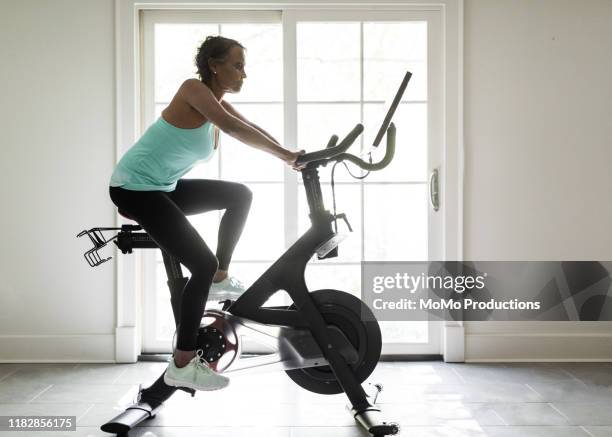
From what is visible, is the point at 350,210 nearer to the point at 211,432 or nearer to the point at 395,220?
the point at 395,220

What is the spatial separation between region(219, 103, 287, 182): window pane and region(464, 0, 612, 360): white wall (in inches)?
39.8

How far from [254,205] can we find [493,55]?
4.90ft

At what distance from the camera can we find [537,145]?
3246 millimetres

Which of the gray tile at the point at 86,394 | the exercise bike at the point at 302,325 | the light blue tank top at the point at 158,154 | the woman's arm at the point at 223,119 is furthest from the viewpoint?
the gray tile at the point at 86,394

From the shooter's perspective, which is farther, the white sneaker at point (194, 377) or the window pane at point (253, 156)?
the window pane at point (253, 156)

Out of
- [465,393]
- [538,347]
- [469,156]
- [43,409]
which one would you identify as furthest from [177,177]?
[538,347]

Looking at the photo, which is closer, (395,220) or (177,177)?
(177,177)

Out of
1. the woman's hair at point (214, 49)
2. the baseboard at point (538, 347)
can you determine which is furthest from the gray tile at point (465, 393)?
the woman's hair at point (214, 49)

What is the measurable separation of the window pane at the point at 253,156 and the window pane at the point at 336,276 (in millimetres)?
536

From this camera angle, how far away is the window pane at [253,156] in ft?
11.0

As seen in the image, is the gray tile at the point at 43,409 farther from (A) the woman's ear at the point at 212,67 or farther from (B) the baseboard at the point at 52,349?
(A) the woman's ear at the point at 212,67

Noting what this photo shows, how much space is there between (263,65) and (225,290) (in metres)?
1.54

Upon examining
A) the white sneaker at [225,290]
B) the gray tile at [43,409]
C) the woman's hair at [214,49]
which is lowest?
the gray tile at [43,409]

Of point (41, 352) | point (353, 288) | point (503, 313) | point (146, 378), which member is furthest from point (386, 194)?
point (41, 352)
